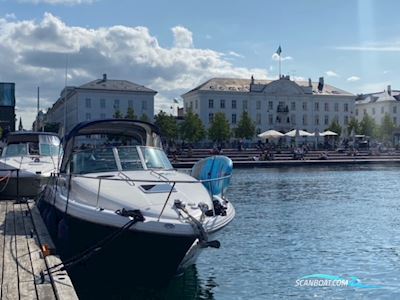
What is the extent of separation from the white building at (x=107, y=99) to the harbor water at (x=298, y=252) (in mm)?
75013

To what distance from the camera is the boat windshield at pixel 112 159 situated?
13081 millimetres

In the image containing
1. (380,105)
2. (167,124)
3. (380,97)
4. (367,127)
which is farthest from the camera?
(380,97)

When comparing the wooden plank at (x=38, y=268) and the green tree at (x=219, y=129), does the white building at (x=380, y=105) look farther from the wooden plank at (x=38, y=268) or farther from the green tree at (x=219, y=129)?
the wooden plank at (x=38, y=268)

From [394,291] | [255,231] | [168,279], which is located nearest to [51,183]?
[168,279]

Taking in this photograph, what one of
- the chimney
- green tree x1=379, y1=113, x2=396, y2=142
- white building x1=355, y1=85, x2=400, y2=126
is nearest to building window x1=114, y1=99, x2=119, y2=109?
the chimney

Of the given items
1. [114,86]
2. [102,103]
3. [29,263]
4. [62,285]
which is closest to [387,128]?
[114,86]

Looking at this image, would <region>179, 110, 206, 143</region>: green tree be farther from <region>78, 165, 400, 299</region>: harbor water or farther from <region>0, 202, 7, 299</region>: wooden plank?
<region>0, 202, 7, 299</region>: wooden plank

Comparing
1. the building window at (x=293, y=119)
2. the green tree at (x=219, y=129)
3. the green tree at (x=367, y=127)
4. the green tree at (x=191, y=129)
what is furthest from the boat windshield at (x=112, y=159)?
the building window at (x=293, y=119)

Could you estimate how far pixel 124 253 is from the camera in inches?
407

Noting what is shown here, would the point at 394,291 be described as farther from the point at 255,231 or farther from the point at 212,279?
the point at 255,231

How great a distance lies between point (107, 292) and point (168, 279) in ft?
5.06

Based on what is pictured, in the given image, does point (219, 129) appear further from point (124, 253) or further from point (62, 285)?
point (62, 285)

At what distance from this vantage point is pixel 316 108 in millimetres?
→ 116312

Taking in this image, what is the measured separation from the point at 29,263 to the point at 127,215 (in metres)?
1.93
